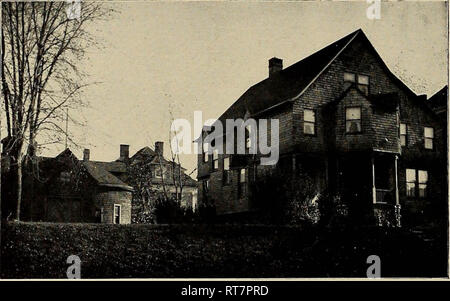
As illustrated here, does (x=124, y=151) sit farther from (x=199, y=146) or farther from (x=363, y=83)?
(x=363, y=83)

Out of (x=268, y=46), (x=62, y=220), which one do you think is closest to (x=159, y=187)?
(x=62, y=220)

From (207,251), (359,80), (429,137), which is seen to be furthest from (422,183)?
(207,251)

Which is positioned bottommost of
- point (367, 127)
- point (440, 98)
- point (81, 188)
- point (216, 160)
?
point (81, 188)

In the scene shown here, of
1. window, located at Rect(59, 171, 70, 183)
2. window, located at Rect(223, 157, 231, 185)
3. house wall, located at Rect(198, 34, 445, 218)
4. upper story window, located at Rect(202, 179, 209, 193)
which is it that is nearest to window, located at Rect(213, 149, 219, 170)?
house wall, located at Rect(198, 34, 445, 218)

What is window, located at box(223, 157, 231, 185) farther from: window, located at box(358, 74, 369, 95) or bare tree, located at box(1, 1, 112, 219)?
bare tree, located at box(1, 1, 112, 219)

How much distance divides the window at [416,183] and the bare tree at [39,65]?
806 cm

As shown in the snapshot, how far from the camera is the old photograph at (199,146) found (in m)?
12.2

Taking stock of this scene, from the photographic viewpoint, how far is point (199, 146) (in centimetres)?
A: 1346

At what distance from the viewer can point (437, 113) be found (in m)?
12.7

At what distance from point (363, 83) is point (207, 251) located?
6.74 meters

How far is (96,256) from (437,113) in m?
7.44

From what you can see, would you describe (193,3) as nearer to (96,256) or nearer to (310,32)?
(310,32)

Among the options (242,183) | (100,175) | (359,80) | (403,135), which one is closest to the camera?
(100,175)

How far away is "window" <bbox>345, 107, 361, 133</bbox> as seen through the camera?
17234mm
